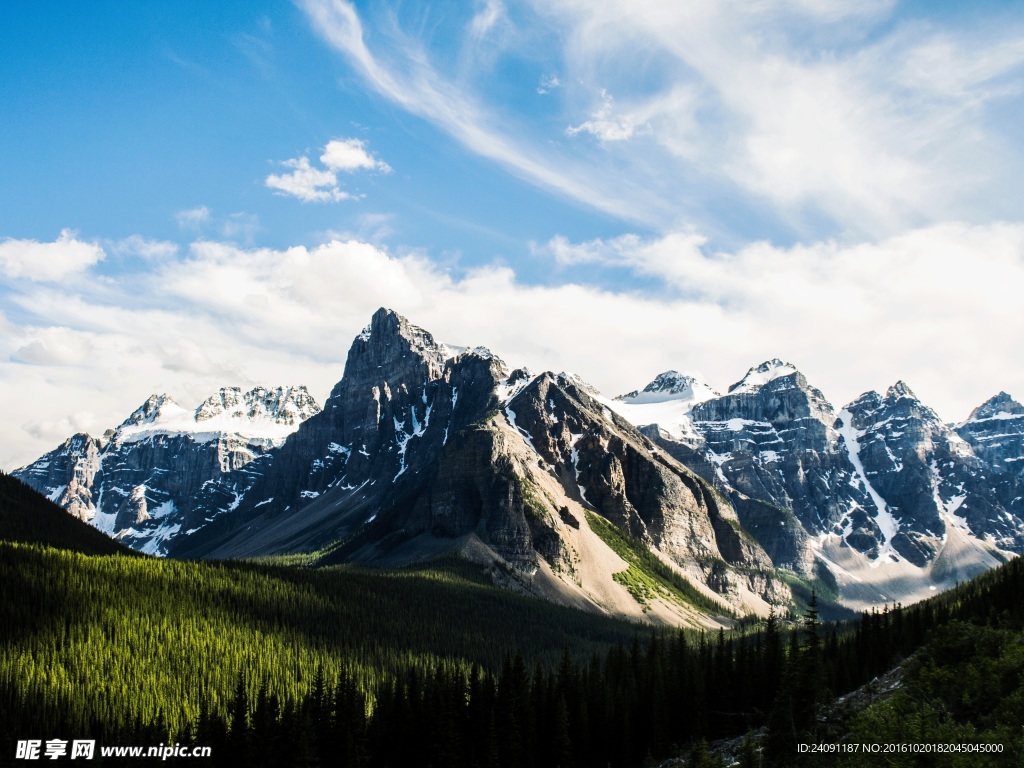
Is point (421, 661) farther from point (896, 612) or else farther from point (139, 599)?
point (896, 612)

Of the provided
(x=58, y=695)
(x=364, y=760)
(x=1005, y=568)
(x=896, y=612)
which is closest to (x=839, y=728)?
(x=364, y=760)

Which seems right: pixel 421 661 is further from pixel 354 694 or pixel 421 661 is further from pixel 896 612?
pixel 896 612

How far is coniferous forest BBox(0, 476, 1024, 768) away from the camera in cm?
8775

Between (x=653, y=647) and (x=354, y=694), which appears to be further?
(x=653, y=647)

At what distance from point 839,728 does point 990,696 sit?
12768 mm

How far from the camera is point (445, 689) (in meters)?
111

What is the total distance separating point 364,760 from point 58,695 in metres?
50.3

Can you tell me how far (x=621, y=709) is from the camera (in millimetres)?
115312

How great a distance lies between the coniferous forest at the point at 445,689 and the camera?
288ft

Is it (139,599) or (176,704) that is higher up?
(139,599)

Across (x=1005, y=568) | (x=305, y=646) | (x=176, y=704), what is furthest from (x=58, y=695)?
(x=1005, y=568)

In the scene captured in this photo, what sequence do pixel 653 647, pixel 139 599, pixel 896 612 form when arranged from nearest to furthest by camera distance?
pixel 653 647, pixel 896 612, pixel 139 599

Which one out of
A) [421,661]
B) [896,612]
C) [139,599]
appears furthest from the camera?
[421,661]

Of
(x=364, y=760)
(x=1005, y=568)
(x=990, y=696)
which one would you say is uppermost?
(x=1005, y=568)
